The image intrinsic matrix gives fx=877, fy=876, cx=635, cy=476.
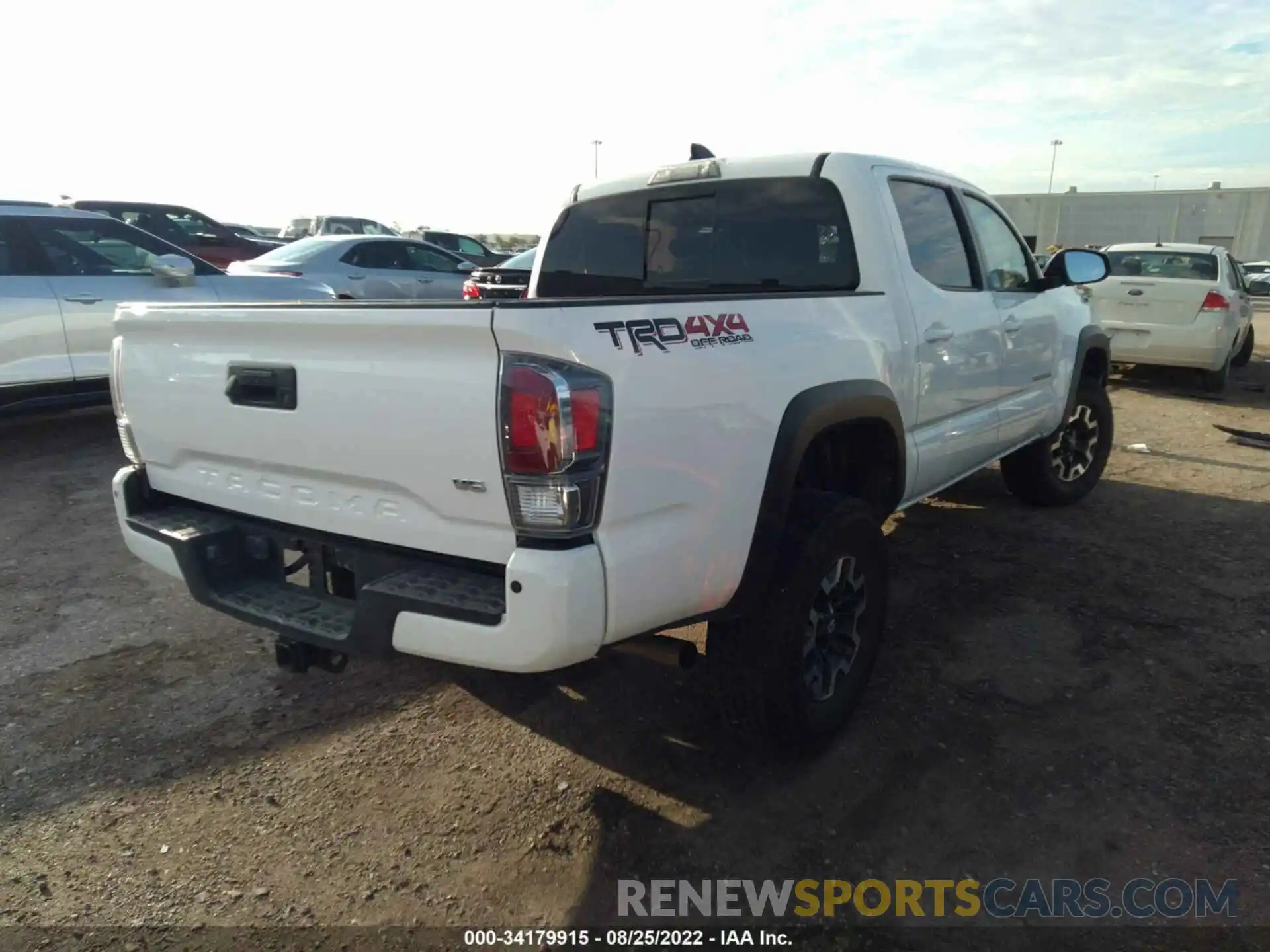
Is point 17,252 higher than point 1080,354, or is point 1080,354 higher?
point 17,252

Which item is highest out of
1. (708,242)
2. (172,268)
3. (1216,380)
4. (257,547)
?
(708,242)

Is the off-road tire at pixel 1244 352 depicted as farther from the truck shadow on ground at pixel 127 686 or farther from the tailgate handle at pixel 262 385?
the tailgate handle at pixel 262 385

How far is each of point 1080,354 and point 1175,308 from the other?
5733 mm

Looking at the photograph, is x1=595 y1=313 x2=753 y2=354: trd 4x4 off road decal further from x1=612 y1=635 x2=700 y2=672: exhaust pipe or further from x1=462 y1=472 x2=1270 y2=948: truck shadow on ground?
x1=462 y1=472 x2=1270 y2=948: truck shadow on ground

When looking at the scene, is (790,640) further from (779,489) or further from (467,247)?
(467,247)

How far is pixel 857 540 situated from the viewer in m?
2.87

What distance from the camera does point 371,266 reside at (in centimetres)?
1132

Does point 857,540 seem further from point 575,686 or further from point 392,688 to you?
point 392,688

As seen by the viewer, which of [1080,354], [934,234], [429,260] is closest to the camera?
[934,234]

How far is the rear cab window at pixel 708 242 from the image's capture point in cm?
348

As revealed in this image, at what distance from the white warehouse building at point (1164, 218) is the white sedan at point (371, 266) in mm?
38476

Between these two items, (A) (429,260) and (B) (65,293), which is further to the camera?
(A) (429,260)

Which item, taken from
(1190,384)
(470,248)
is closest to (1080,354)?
(1190,384)

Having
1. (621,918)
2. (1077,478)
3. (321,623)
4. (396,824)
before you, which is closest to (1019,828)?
(621,918)
